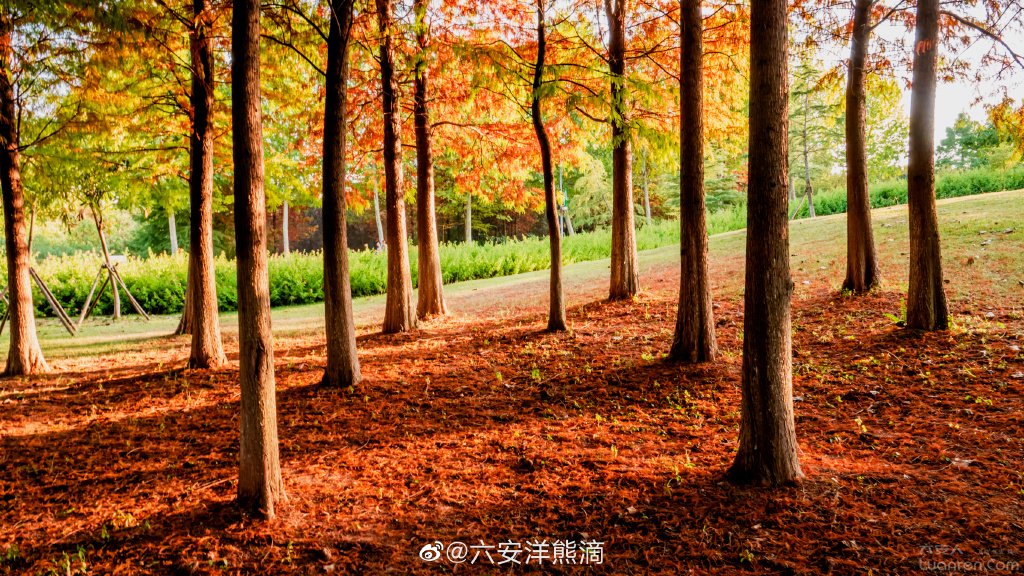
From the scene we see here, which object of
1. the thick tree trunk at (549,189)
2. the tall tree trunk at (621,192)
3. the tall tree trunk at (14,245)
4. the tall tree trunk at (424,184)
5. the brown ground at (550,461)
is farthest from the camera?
the tall tree trunk at (424,184)

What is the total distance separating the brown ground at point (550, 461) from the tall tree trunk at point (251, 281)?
0.99 ft

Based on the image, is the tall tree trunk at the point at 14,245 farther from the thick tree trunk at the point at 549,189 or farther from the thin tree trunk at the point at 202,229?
the thick tree trunk at the point at 549,189

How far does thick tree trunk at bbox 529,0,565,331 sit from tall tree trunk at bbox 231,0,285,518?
14.7 ft

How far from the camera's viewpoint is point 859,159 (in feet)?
27.0

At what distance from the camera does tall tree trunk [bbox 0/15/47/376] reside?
7520 mm

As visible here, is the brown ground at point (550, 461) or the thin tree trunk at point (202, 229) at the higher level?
Result: the thin tree trunk at point (202, 229)

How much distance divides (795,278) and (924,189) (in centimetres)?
427

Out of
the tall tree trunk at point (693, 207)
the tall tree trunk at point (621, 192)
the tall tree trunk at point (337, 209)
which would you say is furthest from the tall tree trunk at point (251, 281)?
the tall tree trunk at point (621, 192)

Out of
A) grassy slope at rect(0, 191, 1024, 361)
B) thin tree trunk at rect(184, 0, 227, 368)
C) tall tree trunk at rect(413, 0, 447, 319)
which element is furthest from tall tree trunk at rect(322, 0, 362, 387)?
grassy slope at rect(0, 191, 1024, 361)

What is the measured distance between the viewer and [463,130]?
1082 centimetres

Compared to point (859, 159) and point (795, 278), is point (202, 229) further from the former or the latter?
point (795, 278)

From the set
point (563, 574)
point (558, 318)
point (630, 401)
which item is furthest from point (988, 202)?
point (563, 574)

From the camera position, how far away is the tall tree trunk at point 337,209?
242 inches

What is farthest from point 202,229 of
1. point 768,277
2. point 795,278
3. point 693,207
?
point 795,278
